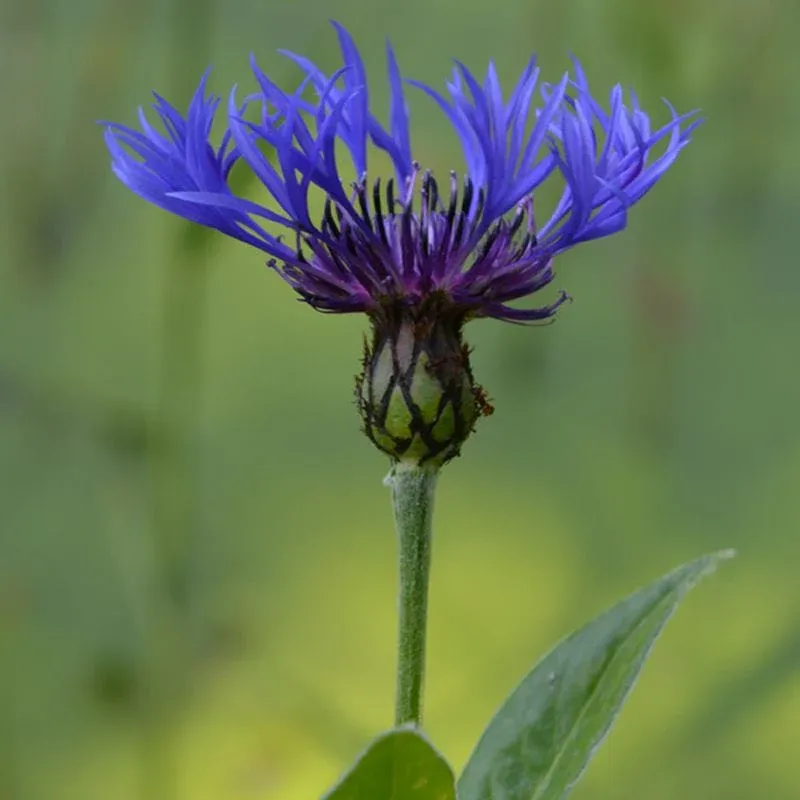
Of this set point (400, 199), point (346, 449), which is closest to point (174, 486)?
point (346, 449)

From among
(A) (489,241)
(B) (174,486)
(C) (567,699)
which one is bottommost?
(B) (174,486)

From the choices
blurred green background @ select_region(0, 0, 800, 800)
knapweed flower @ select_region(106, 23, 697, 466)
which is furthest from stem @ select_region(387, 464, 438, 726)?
blurred green background @ select_region(0, 0, 800, 800)

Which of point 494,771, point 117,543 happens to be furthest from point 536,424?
point 494,771

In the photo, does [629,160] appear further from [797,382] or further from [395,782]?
[797,382]

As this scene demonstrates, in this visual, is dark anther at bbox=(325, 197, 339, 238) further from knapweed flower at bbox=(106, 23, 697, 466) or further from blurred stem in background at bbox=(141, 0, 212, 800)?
blurred stem in background at bbox=(141, 0, 212, 800)

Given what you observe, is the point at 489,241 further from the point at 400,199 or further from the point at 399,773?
the point at 399,773

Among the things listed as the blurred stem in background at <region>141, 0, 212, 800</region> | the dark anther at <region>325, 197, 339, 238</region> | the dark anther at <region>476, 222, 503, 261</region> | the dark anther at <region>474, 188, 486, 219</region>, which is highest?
the dark anther at <region>474, 188, 486, 219</region>
